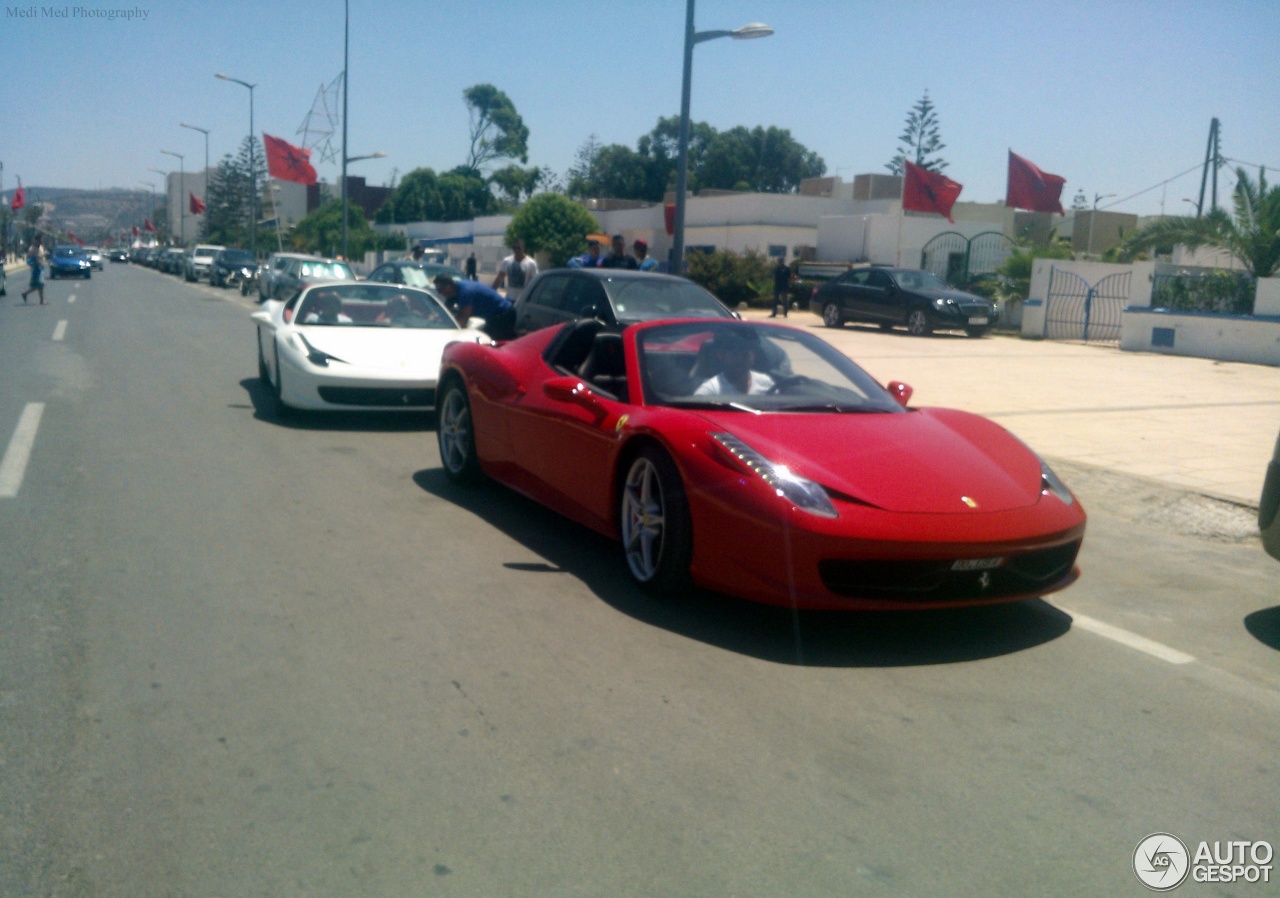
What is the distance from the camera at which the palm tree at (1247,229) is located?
73.2 feet

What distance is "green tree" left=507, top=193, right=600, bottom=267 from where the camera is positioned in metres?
51.3

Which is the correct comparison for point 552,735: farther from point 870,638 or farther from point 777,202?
point 777,202

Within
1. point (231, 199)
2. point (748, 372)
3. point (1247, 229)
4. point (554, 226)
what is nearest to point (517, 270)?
point (748, 372)

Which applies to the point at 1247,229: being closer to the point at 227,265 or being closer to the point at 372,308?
the point at 372,308

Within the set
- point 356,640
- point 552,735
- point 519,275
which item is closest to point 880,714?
point 552,735

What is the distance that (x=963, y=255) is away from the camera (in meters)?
32.2

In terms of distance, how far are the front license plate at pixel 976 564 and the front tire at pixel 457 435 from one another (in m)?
3.62

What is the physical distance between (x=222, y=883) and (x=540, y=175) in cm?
9883

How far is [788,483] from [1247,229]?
852 inches

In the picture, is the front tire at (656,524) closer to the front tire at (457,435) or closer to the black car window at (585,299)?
the front tire at (457,435)

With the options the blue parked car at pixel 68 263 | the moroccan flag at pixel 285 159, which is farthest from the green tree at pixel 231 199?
the moroccan flag at pixel 285 159

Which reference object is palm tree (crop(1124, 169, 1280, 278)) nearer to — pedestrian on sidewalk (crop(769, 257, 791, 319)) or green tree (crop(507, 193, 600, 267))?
pedestrian on sidewalk (crop(769, 257, 791, 319))

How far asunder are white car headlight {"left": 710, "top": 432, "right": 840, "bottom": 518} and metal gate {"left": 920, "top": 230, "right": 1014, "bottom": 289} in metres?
26.8

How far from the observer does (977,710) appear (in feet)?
13.4
